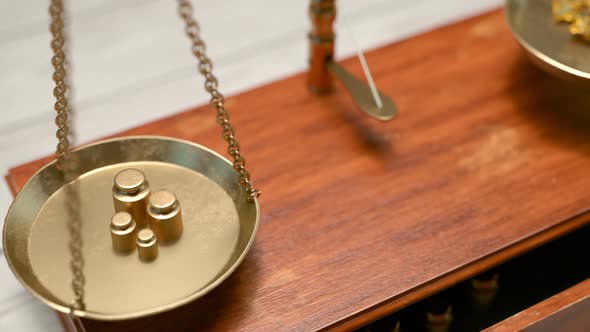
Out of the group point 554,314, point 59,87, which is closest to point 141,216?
point 59,87

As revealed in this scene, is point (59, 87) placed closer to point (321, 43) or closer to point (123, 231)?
point (123, 231)

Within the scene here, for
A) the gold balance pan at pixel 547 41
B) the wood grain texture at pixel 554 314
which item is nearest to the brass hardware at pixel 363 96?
the gold balance pan at pixel 547 41

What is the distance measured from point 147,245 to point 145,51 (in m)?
0.59

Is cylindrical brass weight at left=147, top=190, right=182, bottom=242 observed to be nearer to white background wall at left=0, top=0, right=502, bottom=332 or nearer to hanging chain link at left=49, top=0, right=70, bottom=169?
hanging chain link at left=49, top=0, right=70, bottom=169

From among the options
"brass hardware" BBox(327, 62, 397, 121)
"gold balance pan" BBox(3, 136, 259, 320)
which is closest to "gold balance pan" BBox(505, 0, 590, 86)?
"brass hardware" BBox(327, 62, 397, 121)

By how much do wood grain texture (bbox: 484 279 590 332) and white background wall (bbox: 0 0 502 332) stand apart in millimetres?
597

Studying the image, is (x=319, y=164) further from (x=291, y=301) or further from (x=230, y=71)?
(x=230, y=71)

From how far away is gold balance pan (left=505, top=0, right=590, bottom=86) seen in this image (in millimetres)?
941

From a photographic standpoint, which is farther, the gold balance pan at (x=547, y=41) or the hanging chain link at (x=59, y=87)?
the gold balance pan at (x=547, y=41)

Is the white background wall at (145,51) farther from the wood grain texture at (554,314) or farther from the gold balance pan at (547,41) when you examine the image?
the wood grain texture at (554,314)

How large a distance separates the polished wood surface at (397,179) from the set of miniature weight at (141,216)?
8cm

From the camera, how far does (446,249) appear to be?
843mm

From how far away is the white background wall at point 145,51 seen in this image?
1.15 m

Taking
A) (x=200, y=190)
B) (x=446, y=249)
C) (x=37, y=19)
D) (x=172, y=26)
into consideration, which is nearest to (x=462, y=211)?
(x=446, y=249)
